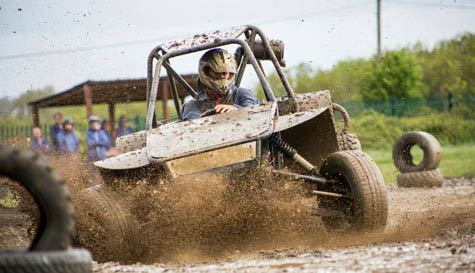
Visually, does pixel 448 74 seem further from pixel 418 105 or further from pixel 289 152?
pixel 289 152

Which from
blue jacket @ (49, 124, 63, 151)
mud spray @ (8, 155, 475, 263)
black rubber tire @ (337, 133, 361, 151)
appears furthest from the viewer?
blue jacket @ (49, 124, 63, 151)

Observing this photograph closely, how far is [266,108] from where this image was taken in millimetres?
6727

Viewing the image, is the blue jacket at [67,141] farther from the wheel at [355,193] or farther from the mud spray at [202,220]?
the wheel at [355,193]

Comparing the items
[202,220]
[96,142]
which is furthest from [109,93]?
[202,220]

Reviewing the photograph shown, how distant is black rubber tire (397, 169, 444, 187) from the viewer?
1293 cm

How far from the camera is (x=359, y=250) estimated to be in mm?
5723

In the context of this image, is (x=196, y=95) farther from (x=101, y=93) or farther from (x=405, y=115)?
(x=405, y=115)

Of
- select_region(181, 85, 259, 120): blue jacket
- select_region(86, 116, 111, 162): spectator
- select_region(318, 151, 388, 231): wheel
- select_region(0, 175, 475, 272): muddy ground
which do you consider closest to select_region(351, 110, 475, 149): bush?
select_region(86, 116, 111, 162): spectator

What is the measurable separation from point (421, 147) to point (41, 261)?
34.2ft

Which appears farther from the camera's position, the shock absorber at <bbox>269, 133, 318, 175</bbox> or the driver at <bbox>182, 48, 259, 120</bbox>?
the driver at <bbox>182, 48, 259, 120</bbox>

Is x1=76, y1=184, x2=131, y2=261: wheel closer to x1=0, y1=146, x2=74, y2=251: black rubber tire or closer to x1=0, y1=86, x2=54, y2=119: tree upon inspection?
x1=0, y1=146, x2=74, y2=251: black rubber tire

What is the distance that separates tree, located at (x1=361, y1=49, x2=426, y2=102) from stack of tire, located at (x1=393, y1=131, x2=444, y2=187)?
2274 cm

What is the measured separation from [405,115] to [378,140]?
4.41m

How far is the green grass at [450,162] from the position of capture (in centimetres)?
1608
